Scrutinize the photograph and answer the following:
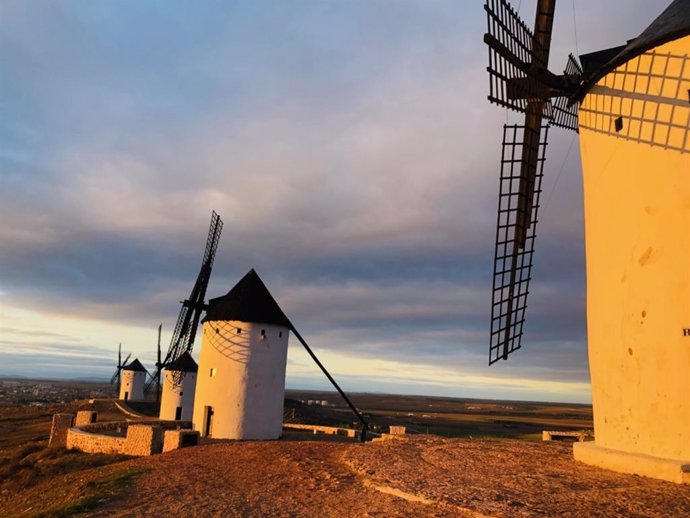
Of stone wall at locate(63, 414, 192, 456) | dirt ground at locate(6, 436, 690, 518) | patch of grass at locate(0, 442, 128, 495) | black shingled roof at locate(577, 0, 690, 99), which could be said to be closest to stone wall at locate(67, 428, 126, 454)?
stone wall at locate(63, 414, 192, 456)

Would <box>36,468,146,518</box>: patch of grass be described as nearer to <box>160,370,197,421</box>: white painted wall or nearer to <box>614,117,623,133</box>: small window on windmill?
<box>614,117,623,133</box>: small window on windmill

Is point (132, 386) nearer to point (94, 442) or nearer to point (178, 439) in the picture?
point (94, 442)

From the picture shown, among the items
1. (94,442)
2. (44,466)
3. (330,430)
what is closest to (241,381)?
(94,442)

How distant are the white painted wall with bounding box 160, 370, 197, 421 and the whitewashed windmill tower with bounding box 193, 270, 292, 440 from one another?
1363cm

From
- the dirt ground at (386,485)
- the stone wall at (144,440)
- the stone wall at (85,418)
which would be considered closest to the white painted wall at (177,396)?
the stone wall at (85,418)

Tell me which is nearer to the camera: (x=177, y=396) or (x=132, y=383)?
(x=177, y=396)

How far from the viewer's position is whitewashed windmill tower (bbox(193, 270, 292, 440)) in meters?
19.2

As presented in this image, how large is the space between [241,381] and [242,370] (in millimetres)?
421

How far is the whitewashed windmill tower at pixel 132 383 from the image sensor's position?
4934 cm

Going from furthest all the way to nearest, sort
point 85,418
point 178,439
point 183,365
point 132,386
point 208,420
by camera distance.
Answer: point 132,386 < point 183,365 < point 85,418 < point 208,420 < point 178,439

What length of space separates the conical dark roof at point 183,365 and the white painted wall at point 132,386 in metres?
19.7

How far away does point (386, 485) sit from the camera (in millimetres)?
7883

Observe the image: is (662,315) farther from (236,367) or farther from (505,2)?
(236,367)

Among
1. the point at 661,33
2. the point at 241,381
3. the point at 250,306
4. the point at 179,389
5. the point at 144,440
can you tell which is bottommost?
the point at 144,440
